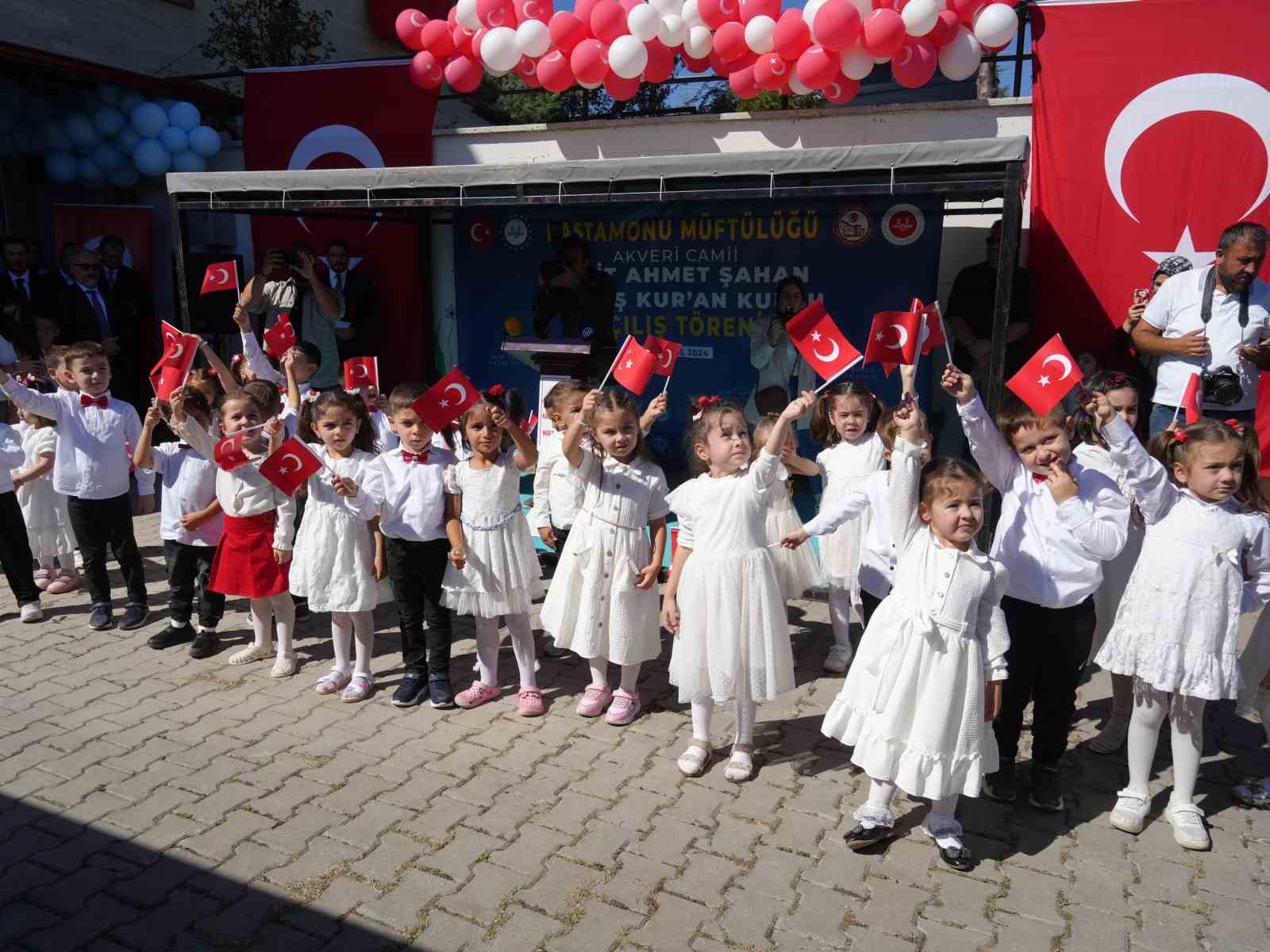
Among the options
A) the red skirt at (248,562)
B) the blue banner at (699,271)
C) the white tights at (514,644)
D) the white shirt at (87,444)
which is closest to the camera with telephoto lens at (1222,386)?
the blue banner at (699,271)

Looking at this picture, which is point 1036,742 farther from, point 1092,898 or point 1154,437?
point 1154,437

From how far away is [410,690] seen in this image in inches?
185

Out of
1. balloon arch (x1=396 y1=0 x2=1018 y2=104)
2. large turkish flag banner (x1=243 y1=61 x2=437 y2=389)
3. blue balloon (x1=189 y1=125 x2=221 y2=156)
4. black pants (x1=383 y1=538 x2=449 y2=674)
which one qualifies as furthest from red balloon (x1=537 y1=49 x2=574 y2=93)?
black pants (x1=383 y1=538 x2=449 y2=674)

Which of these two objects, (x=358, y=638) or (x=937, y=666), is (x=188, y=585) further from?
(x=937, y=666)

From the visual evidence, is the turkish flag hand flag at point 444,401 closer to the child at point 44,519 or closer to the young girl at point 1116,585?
the young girl at point 1116,585

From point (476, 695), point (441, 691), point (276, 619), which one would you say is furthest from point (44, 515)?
point (476, 695)

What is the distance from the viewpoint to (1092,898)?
3160mm

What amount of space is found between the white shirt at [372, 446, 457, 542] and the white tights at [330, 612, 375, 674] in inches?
19.8

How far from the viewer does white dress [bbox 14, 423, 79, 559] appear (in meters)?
6.21

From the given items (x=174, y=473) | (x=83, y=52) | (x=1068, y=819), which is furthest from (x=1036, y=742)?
(x=83, y=52)

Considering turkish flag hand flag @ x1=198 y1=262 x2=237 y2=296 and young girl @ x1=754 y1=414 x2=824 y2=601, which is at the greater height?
turkish flag hand flag @ x1=198 y1=262 x2=237 y2=296

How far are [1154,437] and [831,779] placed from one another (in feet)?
6.04

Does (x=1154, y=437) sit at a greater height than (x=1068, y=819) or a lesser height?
greater

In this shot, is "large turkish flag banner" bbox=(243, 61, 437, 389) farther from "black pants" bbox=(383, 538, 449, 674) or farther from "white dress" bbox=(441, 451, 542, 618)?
"white dress" bbox=(441, 451, 542, 618)
